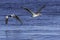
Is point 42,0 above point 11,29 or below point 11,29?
above

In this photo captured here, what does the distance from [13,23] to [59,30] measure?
389 cm

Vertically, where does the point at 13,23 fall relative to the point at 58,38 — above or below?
above

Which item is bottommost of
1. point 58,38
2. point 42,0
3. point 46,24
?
point 58,38

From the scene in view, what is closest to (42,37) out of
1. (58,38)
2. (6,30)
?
(58,38)

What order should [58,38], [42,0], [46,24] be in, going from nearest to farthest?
[58,38]
[46,24]
[42,0]

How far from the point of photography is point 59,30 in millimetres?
21656

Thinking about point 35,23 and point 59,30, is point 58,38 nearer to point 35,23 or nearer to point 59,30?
point 59,30

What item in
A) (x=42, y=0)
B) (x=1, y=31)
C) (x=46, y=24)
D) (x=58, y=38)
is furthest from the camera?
(x=42, y=0)

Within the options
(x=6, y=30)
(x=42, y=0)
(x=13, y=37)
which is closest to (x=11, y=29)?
(x=6, y=30)

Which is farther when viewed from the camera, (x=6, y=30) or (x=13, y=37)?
(x=6, y=30)

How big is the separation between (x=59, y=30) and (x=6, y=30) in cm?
256

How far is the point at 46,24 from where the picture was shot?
23703mm

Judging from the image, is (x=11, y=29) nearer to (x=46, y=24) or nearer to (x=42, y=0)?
(x=46, y=24)

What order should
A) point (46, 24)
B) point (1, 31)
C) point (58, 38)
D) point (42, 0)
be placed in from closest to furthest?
point (58, 38) < point (1, 31) < point (46, 24) < point (42, 0)
